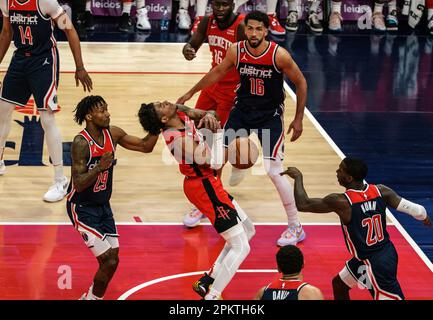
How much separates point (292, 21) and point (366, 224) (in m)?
9.65

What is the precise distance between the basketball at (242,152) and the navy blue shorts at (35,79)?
2.15 metres

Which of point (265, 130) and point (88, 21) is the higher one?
point (265, 130)

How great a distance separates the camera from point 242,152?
8102 mm

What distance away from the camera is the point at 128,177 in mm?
10211

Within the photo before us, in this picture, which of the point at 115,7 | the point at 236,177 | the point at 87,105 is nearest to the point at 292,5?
the point at 115,7

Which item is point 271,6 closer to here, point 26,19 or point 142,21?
point 142,21

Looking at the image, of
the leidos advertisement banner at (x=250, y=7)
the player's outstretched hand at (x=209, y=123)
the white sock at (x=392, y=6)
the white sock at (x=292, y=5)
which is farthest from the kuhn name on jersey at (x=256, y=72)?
the white sock at (x=392, y=6)

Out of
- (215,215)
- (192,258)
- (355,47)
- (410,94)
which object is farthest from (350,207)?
(355,47)

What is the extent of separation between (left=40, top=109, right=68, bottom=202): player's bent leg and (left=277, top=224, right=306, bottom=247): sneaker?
2289mm

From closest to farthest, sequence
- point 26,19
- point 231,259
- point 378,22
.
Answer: point 231,259
point 26,19
point 378,22

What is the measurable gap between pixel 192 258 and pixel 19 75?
2.56 metres

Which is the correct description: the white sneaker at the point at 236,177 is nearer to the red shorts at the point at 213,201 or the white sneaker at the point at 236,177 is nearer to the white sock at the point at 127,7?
the red shorts at the point at 213,201

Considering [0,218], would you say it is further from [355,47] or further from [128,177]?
[355,47]

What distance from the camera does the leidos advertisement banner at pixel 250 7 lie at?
54.9 feet
